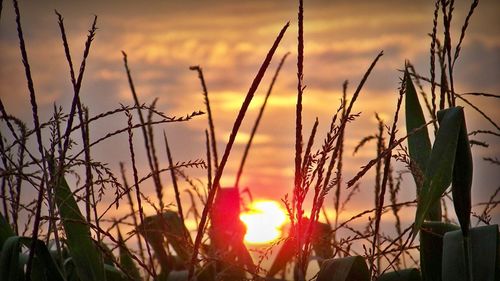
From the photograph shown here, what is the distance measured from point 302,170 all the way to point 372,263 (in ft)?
1.32

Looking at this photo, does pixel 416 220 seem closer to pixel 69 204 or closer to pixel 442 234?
pixel 442 234

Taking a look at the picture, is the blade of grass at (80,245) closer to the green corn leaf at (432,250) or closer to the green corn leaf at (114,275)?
the green corn leaf at (114,275)

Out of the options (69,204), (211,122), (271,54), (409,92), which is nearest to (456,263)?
(409,92)

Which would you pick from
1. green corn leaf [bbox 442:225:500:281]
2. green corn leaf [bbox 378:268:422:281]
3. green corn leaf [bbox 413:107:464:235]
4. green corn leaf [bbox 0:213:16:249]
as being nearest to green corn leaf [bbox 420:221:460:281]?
green corn leaf [bbox 378:268:422:281]

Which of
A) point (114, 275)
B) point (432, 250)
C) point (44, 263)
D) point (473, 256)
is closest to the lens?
point (473, 256)

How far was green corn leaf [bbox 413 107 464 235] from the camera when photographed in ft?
6.61

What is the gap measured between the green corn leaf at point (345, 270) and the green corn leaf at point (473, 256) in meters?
0.19

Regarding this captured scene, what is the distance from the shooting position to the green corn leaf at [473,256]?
2.12 m

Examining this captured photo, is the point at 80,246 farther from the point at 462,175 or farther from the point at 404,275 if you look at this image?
the point at 462,175

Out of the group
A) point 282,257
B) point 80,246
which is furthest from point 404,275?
point 282,257

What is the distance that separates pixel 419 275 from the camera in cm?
247

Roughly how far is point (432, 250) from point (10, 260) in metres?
1.09

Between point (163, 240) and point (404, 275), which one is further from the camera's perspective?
point (163, 240)

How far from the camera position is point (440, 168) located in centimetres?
203
